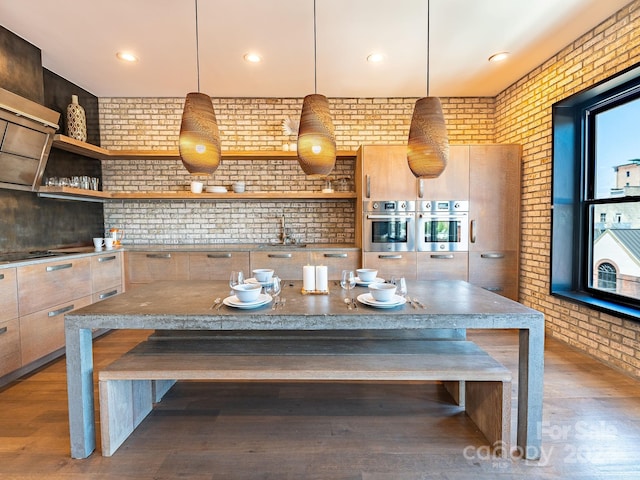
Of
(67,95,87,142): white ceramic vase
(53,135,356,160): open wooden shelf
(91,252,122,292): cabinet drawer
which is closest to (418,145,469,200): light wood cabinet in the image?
(53,135,356,160): open wooden shelf

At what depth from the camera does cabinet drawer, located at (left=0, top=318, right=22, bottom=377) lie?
244 cm

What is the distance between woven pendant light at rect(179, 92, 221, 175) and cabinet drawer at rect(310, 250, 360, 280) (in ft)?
7.51

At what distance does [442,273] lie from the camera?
390 centimetres

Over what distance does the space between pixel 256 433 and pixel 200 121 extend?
1.82 m

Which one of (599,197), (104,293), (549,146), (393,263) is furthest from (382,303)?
(104,293)

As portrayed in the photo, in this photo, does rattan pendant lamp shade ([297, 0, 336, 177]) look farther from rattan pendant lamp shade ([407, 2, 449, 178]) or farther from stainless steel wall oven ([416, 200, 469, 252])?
stainless steel wall oven ([416, 200, 469, 252])

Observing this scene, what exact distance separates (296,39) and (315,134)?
5.78ft

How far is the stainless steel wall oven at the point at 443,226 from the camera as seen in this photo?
386cm

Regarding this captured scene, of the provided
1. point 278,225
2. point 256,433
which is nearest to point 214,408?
point 256,433

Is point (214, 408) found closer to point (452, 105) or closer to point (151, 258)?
point (151, 258)

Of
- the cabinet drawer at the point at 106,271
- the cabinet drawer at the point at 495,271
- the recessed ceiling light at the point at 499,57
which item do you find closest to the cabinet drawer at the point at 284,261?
the cabinet drawer at the point at 106,271

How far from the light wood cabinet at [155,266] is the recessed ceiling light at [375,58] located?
9.93 ft

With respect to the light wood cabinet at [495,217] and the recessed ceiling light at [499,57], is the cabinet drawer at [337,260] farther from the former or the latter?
the recessed ceiling light at [499,57]

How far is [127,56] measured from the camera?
10.8 ft
